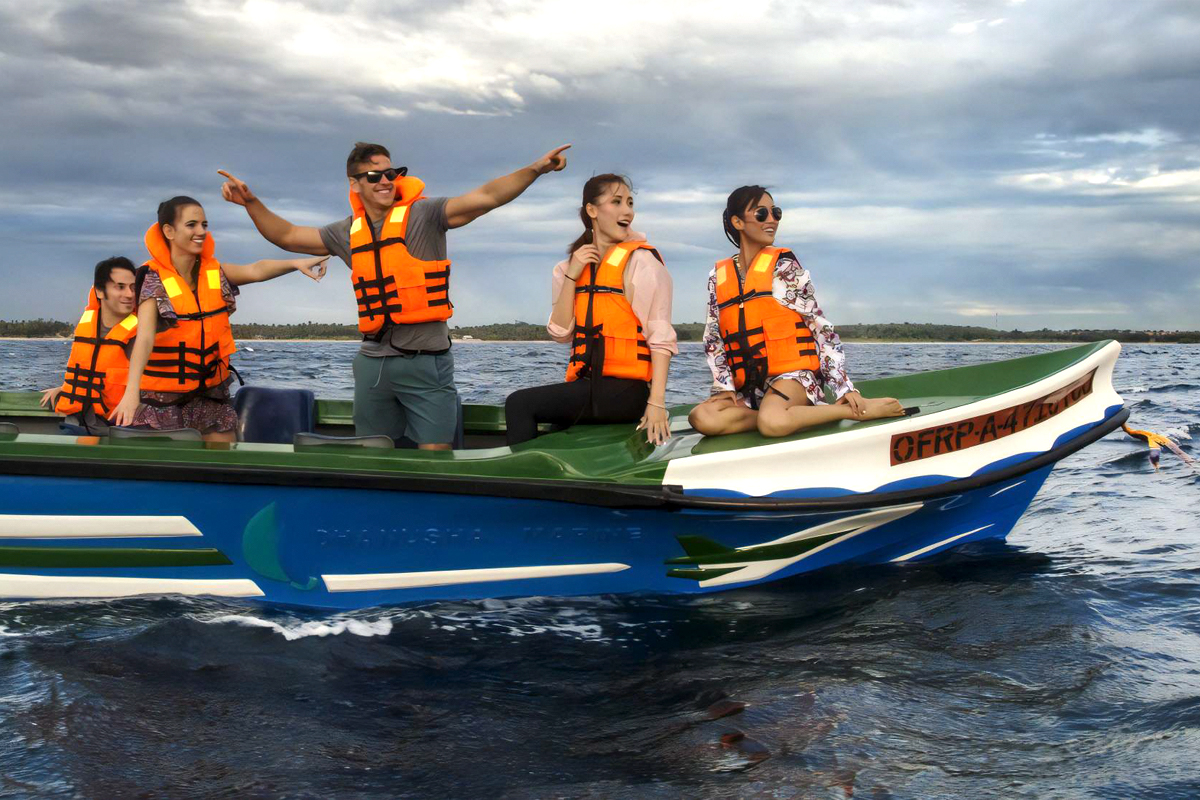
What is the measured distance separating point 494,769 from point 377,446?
160 centimetres

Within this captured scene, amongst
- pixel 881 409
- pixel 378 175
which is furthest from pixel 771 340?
pixel 378 175

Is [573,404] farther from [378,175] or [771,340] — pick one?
[378,175]

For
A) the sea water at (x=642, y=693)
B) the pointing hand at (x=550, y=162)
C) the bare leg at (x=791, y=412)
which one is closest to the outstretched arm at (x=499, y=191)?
the pointing hand at (x=550, y=162)

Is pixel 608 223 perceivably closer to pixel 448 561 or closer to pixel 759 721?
pixel 448 561

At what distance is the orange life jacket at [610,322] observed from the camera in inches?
161

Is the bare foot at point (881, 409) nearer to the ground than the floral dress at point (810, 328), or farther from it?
nearer to the ground

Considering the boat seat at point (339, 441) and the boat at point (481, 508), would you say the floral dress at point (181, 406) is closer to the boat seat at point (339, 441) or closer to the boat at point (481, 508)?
the boat at point (481, 508)

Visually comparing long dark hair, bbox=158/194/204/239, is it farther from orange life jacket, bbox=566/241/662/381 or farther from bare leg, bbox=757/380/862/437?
bare leg, bbox=757/380/862/437

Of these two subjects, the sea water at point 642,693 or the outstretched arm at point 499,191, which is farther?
the outstretched arm at point 499,191

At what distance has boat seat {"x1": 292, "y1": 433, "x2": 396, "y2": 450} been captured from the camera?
3959 millimetres

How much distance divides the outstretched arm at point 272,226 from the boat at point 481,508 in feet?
3.15

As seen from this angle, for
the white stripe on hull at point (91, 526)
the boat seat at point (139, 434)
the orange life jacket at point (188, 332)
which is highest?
the orange life jacket at point (188, 332)

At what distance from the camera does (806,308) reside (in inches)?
166

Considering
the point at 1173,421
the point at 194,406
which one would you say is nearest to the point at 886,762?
the point at 194,406
